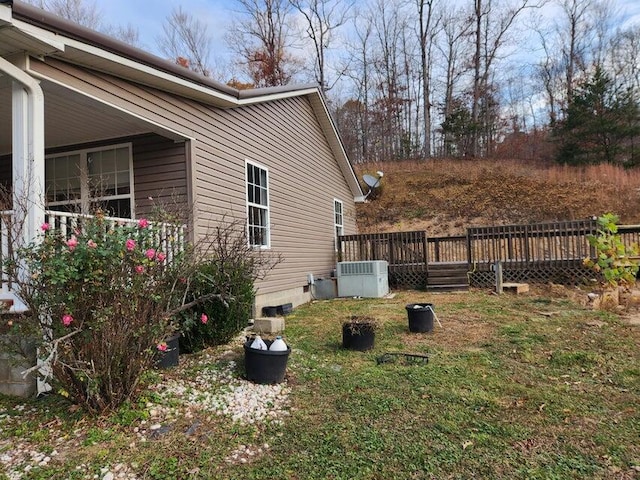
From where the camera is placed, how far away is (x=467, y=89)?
27703mm

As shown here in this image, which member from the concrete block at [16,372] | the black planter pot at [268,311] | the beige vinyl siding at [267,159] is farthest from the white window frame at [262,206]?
the concrete block at [16,372]

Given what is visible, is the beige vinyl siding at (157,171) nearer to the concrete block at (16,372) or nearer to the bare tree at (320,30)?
the concrete block at (16,372)

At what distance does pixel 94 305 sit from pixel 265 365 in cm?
155

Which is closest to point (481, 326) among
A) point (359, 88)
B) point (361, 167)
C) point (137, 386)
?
point (137, 386)

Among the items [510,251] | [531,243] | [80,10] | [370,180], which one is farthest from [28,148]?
[80,10]

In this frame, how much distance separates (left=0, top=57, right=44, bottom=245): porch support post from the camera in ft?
11.9

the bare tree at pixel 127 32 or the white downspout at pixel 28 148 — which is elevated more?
the bare tree at pixel 127 32

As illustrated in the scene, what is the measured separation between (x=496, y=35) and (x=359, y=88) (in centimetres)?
905

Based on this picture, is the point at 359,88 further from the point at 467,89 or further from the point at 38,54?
the point at 38,54

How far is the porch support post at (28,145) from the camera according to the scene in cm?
362

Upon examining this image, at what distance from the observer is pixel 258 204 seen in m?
8.06

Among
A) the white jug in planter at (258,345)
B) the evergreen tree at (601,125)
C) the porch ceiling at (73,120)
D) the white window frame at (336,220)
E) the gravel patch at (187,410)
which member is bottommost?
the gravel patch at (187,410)

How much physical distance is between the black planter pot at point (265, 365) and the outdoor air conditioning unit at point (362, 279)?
6.58 metres

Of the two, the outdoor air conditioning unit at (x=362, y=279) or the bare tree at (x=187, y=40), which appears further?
the bare tree at (x=187, y=40)
